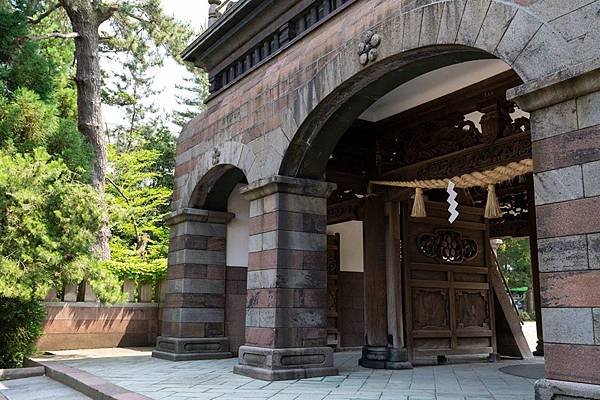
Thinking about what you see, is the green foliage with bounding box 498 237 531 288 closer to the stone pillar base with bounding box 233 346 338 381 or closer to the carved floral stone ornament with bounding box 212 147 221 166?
the carved floral stone ornament with bounding box 212 147 221 166

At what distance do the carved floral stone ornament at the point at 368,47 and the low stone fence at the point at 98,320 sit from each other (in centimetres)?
653

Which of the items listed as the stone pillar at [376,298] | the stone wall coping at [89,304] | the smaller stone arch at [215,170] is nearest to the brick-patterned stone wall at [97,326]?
the stone wall coping at [89,304]

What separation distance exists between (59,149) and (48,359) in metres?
3.26

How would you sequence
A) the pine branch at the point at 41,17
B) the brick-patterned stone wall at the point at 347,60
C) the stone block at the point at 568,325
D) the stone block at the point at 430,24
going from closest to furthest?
the stone block at the point at 568,325
the brick-patterned stone wall at the point at 347,60
the stone block at the point at 430,24
the pine branch at the point at 41,17

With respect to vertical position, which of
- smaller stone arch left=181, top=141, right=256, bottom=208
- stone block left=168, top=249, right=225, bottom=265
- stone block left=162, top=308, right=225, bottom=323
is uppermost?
smaller stone arch left=181, top=141, right=256, bottom=208

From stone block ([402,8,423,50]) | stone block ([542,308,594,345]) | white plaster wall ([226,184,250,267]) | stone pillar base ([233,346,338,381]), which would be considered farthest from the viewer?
white plaster wall ([226,184,250,267])

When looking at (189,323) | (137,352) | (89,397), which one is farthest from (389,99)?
(137,352)

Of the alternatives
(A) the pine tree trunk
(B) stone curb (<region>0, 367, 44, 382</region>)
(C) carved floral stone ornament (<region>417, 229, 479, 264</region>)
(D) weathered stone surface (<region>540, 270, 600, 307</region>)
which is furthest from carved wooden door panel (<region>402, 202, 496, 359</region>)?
(A) the pine tree trunk

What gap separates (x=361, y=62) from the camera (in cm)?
560

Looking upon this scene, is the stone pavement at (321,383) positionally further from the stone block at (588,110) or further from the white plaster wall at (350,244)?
the white plaster wall at (350,244)

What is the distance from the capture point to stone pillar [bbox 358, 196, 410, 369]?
7547mm

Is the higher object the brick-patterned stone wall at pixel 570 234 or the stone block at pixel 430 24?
the stone block at pixel 430 24

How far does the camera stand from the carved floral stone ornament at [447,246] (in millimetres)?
8258

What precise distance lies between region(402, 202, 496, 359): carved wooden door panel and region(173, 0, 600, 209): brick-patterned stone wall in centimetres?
248
